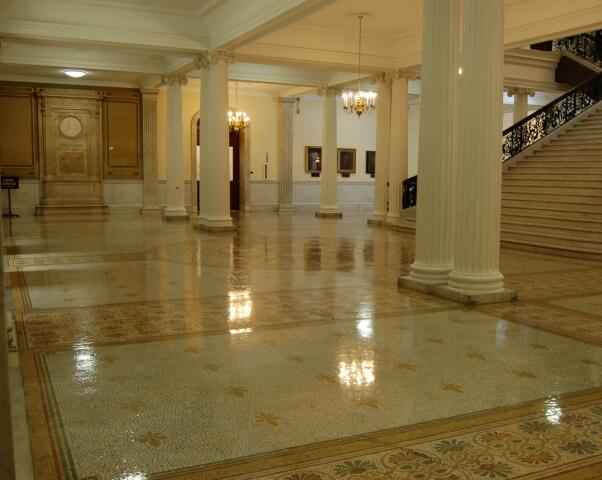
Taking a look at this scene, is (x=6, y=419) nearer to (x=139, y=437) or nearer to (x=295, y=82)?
(x=139, y=437)

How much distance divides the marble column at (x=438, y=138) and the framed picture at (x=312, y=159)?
17940 millimetres

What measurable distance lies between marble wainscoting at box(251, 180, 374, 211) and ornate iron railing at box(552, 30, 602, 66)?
915cm

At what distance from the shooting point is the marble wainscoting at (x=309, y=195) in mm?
24391

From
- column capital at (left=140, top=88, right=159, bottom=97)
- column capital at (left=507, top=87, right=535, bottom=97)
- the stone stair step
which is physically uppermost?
column capital at (left=140, top=88, right=159, bottom=97)

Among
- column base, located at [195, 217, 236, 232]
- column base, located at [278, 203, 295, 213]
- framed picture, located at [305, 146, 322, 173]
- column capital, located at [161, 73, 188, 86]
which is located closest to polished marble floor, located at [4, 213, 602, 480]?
column base, located at [195, 217, 236, 232]

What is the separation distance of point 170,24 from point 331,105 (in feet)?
24.1

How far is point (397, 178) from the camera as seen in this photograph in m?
17.5

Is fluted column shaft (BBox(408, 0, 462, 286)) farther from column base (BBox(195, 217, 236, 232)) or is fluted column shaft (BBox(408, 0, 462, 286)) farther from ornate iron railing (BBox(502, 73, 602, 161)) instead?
ornate iron railing (BBox(502, 73, 602, 161))

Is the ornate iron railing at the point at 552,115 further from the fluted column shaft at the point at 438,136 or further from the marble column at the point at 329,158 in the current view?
the fluted column shaft at the point at 438,136

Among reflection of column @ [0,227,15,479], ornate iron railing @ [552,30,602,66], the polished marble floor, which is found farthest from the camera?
ornate iron railing @ [552,30,602,66]

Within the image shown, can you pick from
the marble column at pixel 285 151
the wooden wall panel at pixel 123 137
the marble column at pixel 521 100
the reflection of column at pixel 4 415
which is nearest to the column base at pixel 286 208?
the marble column at pixel 285 151

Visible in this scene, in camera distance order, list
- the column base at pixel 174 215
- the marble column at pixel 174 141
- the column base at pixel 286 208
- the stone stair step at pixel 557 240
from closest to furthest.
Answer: the stone stair step at pixel 557 240
the marble column at pixel 174 141
the column base at pixel 174 215
the column base at pixel 286 208

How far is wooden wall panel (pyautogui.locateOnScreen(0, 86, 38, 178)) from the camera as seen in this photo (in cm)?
2073

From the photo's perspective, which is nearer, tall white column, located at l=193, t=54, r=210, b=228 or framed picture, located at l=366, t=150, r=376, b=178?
tall white column, located at l=193, t=54, r=210, b=228
